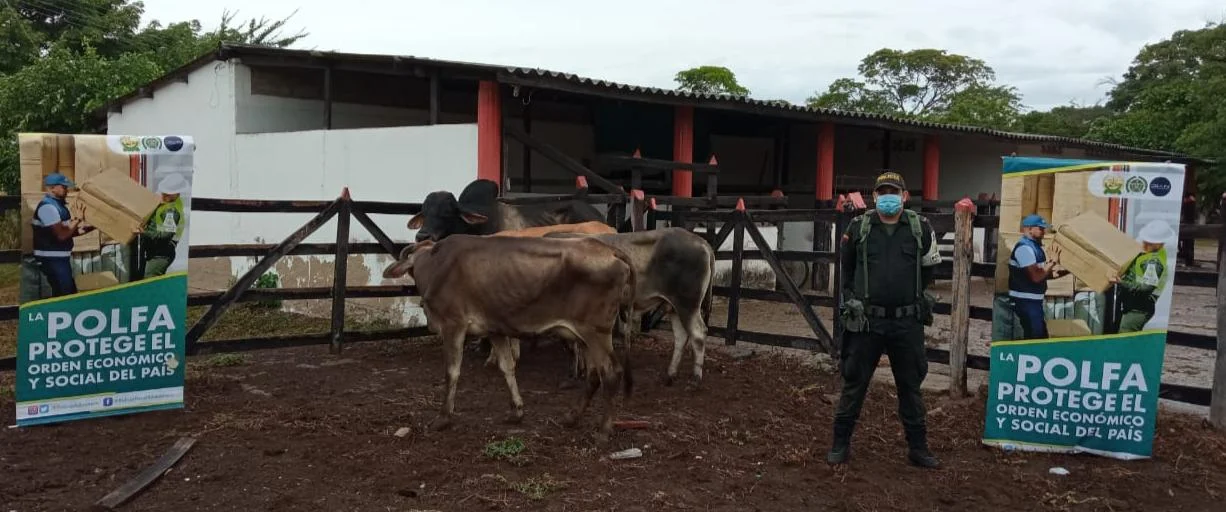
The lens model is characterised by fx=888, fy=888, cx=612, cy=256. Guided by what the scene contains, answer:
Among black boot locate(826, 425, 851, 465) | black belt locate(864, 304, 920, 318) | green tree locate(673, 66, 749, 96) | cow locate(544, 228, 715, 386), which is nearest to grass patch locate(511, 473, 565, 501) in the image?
black boot locate(826, 425, 851, 465)

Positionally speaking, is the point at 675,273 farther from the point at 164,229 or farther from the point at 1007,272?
the point at 164,229

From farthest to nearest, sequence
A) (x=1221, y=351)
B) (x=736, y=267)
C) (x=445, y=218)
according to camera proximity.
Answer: (x=736, y=267), (x=445, y=218), (x=1221, y=351)

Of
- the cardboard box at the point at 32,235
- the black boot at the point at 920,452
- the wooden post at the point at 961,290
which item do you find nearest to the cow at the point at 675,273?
the wooden post at the point at 961,290

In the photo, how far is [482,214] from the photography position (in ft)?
27.6

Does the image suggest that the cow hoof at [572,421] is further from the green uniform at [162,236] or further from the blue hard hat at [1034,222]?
the blue hard hat at [1034,222]

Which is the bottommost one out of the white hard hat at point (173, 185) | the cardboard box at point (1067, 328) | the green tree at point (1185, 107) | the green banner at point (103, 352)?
the green banner at point (103, 352)

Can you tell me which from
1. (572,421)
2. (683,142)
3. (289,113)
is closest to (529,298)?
(572,421)

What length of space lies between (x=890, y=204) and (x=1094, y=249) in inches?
55.9

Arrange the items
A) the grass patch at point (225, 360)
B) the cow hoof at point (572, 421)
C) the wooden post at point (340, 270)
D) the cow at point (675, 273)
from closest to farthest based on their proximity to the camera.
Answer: the cow hoof at point (572, 421), the cow at point (675, 273), the grass patch at point (225, 360), the wooden post at point (340, 270)

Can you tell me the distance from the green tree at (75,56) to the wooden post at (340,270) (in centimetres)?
1027

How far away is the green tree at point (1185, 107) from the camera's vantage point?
83.4 feet

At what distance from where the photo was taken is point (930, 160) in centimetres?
1788

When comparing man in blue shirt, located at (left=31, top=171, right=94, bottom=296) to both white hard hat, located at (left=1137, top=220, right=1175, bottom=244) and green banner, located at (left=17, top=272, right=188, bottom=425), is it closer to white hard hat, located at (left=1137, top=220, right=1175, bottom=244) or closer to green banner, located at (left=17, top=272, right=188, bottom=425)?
green banner, located at (left=17, top=272, right=188, bottom=425)

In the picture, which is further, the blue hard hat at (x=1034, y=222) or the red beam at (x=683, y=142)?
the red beam at (x=683, y=142)
